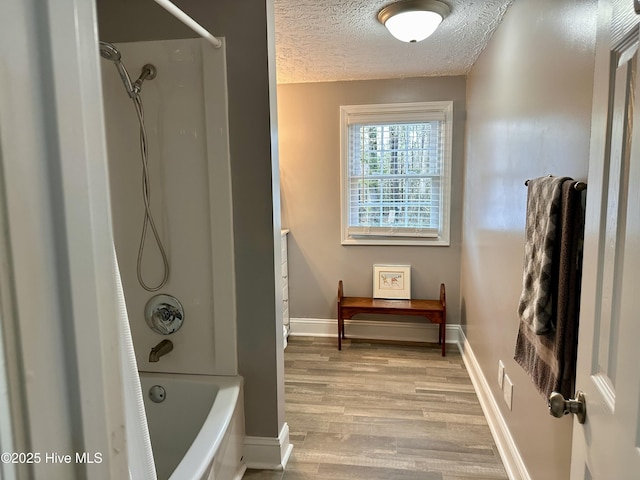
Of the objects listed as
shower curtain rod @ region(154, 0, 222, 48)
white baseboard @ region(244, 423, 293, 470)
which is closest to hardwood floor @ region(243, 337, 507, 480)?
white baseboard @ region(244, 423, 293, 470)

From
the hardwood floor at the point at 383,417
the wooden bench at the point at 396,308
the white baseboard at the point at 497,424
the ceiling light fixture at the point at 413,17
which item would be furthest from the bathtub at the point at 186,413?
the ceiling light fixture at the point at 413,17

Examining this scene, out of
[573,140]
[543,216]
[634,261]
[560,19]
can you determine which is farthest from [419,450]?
[560,19]

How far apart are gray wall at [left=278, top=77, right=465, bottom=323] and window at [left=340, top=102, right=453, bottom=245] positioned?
68 millimetres

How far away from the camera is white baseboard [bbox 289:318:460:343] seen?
3652 millimetres

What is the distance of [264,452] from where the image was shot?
208cm

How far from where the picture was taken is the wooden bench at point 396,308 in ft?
11.2

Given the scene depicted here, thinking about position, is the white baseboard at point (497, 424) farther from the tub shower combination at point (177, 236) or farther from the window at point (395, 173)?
the tub shower combination at point (177, 236)

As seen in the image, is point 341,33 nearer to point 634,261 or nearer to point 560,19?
point 560,19

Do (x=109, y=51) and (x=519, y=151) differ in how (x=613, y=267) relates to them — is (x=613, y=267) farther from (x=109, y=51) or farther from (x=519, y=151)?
(x=109, y=51)

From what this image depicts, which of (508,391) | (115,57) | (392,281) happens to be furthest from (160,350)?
(392,281)

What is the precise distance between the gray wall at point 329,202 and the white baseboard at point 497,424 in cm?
76

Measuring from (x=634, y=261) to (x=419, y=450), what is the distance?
71.9 inches

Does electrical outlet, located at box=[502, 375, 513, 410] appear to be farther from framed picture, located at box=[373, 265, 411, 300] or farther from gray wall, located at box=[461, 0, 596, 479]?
framed picture, located at box=[373, 265, 411, 300]

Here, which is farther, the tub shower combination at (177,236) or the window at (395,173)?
the window at (395,173)
